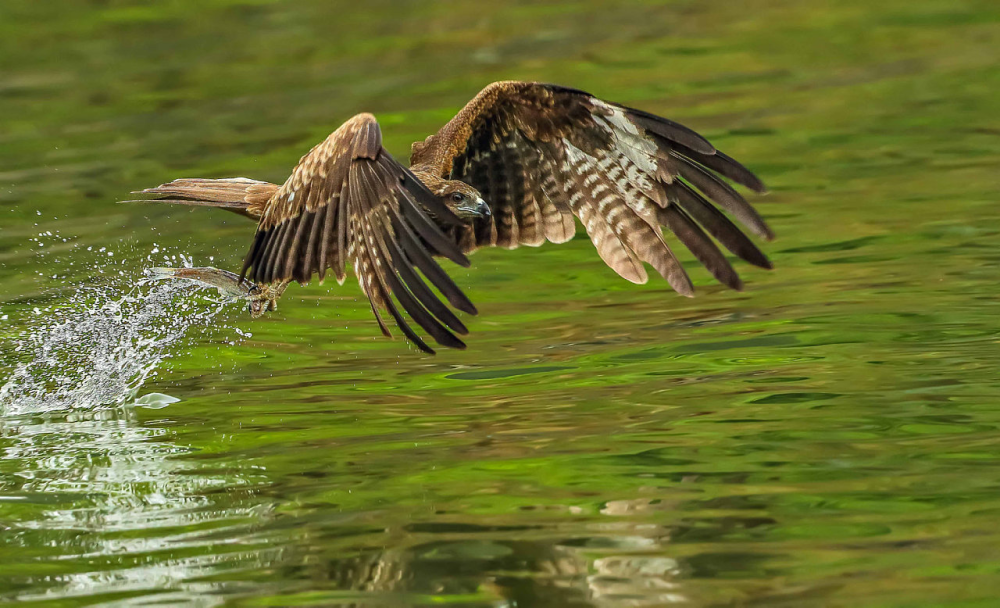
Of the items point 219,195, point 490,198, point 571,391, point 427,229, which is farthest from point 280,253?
point 490,198

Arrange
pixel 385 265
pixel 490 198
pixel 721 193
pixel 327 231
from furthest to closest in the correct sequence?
pixel 490 198, pixel 721 193, pixel 327 231, pixel 385 265

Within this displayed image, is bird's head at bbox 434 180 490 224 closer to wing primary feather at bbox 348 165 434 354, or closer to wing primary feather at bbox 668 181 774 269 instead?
wing primary feather at bbox 668 181 774 269

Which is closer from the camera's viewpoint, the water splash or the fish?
the fish

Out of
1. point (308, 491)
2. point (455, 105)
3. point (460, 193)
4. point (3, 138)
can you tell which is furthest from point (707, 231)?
point (3, 138)

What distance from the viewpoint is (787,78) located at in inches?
658

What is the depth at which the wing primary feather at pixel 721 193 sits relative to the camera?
7.70 m

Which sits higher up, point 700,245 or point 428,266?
point 428,266

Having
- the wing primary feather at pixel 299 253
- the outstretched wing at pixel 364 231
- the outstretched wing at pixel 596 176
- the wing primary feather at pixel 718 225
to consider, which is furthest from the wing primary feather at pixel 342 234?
the wing primary feather at pixel 718 225

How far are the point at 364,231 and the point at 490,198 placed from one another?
2.30 meters

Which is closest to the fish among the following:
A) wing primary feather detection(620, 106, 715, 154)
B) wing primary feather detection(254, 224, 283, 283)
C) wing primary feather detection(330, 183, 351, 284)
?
wing primary feather detection(254, 224, 283, 283)

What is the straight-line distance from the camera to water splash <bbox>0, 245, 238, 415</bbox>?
8.69 meters

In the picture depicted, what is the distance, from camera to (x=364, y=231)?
682cm

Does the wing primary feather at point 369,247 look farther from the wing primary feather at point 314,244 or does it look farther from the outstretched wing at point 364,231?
the wing primary feather at point 314,244

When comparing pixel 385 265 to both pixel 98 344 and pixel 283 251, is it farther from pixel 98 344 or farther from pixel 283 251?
pixel 98 344
